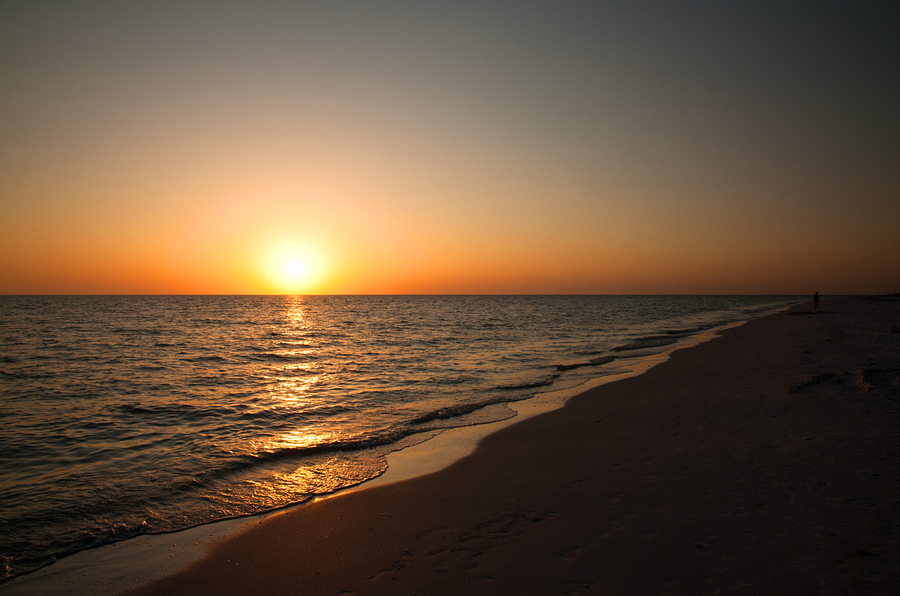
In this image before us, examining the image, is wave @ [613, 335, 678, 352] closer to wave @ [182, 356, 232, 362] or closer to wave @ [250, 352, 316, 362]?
wave @ [250, 352, 316, 362]

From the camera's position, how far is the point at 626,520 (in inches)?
231

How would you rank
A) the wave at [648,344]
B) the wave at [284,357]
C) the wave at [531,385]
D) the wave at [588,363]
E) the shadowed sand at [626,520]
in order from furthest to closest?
the wave at [648,344], the wave at [284,357], the wave at [588,363], the wave at [531,385], the shadowed sand at [626,520]

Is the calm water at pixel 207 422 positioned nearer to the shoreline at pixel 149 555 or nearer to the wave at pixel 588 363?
the wave at pixel 588 363

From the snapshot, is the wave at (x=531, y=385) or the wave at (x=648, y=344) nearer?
the wave at (x=531, y=385)

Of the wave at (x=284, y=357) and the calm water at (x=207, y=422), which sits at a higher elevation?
the calm water at (x=207, y=422)

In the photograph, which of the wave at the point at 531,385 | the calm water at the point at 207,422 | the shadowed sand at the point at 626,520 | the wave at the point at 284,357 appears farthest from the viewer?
the wave at the point at 284,357

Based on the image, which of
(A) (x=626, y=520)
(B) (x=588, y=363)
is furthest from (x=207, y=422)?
(B) (x=588, y=363)

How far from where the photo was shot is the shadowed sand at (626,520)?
184 inches

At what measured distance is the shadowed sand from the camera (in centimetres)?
468

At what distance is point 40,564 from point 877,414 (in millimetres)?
15197

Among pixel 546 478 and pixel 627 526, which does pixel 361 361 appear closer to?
pixel 546 478

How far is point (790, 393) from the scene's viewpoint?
11789 millimetres

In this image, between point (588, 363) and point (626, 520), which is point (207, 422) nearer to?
point (626, 520)

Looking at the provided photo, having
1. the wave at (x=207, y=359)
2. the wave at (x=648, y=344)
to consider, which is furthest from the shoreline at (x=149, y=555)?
the wave at (x=648, y=344)
